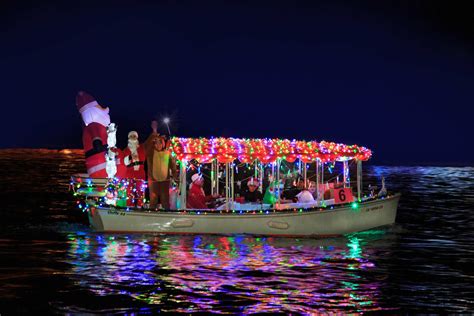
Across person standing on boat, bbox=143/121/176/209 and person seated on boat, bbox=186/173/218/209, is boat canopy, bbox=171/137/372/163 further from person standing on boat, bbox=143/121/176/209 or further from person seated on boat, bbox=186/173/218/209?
person seated on boat, bbox=186/173/218/209

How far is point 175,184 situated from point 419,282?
1099cm

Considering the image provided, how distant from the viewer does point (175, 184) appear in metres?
29.7

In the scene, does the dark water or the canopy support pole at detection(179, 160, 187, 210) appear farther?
the canopy support pole at detection(179, 160, 187, 210)

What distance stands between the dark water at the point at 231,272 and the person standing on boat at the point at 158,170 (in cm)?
123

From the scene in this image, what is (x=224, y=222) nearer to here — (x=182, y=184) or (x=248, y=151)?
(x=182, y=184)

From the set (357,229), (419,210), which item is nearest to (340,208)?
(357,229)

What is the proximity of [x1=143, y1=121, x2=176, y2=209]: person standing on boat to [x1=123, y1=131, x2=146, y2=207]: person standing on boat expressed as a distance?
97cm

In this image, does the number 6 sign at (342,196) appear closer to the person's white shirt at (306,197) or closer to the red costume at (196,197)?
the person's white shirt at (306,197)

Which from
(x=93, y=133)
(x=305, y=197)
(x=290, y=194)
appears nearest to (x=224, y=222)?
(x=305, y=197)

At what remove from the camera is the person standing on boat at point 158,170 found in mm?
27250

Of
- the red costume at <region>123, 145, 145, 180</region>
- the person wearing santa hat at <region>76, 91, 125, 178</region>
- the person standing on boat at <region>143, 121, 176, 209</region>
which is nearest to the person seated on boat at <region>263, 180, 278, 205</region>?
the person standing on boat at <region>143, 121, 176, 209</region>

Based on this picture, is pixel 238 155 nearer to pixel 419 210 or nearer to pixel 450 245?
pixel 450 245

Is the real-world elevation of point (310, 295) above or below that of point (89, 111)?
below

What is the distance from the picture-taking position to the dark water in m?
17.9
